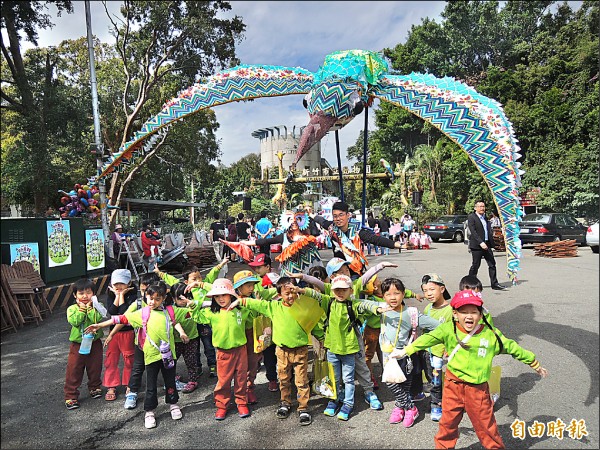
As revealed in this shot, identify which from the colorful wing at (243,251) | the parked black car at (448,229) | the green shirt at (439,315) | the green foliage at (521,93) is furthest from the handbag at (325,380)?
the parked black car at (448,229)

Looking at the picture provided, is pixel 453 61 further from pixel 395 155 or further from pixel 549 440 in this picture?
pixel 549 440

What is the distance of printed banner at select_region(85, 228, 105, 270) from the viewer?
846 centimetres

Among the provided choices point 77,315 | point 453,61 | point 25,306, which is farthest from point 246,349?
point 453,61

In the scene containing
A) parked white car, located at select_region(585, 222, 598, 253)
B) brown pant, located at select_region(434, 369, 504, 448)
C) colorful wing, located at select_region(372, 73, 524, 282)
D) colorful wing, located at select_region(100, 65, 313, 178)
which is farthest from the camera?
colorful wing, located at select_region(100, 65, 313, 178)

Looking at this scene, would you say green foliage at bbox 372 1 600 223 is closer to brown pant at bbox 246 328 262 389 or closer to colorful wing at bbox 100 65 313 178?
colorful wing at bbox 100 65 313 178

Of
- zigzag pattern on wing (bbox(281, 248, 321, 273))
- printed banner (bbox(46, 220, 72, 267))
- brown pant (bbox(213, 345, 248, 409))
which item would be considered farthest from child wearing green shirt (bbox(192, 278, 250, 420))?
printed banner (bbox(46, 220, 72, 267))

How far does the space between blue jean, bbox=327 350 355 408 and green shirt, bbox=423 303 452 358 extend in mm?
671

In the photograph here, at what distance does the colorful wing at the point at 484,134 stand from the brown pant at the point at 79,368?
4098 millimetres

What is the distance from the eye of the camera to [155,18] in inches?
480

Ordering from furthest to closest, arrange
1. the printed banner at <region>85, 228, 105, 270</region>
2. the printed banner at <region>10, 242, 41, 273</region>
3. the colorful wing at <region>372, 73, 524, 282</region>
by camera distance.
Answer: the printed banner at <region>85, 228, 105, 270</region>
the printed banner at <region>10, 242, 41, 273</region>
the colorful wing at <region>372, 73, 524, 282</region>

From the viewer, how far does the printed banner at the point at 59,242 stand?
748 cm

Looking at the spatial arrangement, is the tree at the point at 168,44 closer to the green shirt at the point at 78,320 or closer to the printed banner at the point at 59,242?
the printed banner at the point at 59,242

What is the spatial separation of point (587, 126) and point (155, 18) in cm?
1883

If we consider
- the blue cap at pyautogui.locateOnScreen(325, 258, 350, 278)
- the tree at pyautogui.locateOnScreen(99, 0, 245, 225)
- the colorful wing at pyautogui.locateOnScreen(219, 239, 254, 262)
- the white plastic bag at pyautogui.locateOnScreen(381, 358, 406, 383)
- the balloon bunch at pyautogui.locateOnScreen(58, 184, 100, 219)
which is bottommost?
the white plastic bag at pyautogui.locateOnScreen(381, 358, 406, 383)
